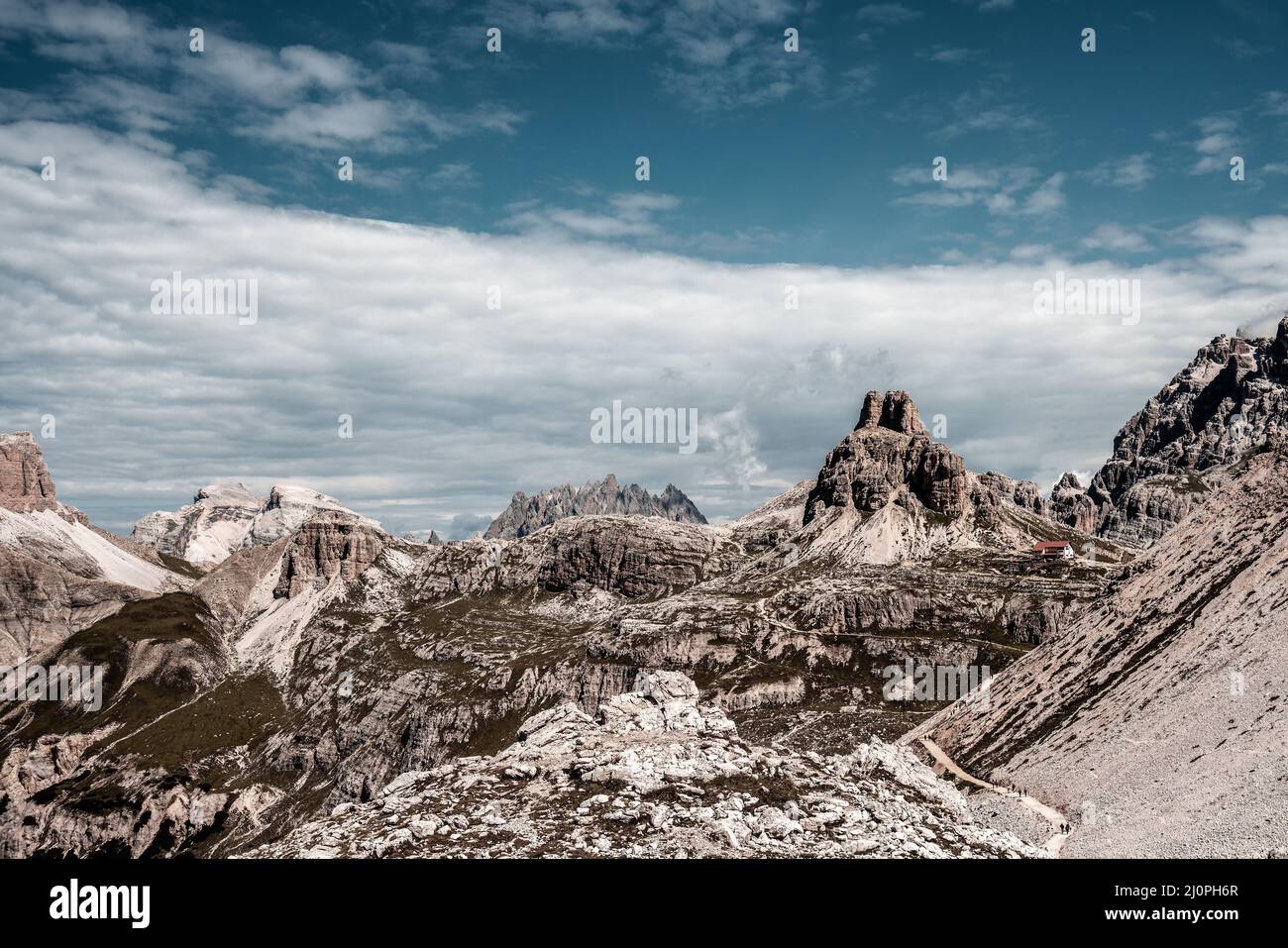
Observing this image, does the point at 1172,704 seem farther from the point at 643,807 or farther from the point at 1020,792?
the point at 643,807

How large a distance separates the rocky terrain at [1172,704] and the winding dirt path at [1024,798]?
1338mm

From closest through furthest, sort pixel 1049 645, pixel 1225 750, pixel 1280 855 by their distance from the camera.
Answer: pixel 1280 855 → pixel 1225 750 → pixel 1049 645

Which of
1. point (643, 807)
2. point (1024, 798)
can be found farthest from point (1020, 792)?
point (643, 807)

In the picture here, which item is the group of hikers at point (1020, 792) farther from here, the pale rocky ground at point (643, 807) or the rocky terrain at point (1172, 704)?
the pale rocky ground at point (643, 807)

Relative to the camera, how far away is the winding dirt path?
85.2 metres

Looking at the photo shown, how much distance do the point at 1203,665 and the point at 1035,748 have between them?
22.1 m

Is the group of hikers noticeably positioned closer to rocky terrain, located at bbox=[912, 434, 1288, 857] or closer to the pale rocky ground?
rocky terrain, located at bbox=[912, 434, 1288, 857]

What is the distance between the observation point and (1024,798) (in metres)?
101

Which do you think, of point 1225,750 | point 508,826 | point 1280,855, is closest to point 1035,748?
point 1225,750

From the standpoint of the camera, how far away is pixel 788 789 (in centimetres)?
6341

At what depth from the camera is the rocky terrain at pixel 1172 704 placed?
77.4 metres
